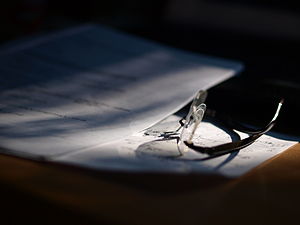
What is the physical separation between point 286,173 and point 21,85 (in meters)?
0.43

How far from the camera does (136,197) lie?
0.43 m

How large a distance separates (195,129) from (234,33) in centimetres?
61

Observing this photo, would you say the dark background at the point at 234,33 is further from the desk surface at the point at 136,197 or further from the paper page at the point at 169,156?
the desk surface at the point at 136,197

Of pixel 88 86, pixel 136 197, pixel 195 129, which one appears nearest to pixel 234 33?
pixel 88 86

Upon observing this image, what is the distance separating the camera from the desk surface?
15.8 inches

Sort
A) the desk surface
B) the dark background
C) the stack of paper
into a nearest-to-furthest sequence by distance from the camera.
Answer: the desk surface, the stack of paper, the dark background

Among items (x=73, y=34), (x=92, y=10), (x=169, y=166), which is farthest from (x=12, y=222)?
(x=92, y=10)

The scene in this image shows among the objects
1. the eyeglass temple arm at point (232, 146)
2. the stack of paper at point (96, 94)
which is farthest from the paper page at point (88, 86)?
the eyeglass temple arm at point (232, 146)

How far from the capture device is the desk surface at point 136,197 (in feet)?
1.32

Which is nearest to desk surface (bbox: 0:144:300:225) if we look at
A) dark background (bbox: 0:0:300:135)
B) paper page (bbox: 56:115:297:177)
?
paper page (bbox: 56:115:297:177)

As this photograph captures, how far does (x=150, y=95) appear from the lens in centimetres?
73

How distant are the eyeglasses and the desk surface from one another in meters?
0.05

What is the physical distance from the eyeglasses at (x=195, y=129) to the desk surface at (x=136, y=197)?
49 mm

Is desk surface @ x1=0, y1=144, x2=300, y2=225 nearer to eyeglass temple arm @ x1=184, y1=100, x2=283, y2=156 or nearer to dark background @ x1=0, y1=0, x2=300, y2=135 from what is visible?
eyeglass temple arm @ x1=184, y1=100, x2=283, y2=156
